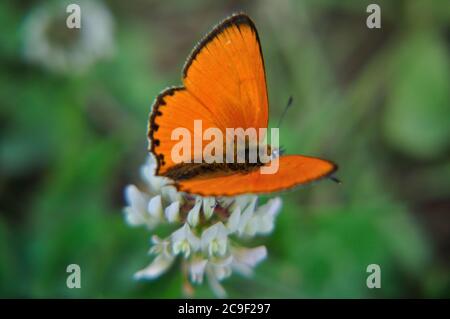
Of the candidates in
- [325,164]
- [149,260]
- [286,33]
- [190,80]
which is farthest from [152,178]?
[286,33]

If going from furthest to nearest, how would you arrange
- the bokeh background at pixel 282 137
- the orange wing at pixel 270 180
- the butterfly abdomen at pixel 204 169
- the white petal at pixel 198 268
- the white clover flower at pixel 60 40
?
the white clover flower at pixel 60 40 → the bokeh background at pixel 282 137 → the white petal at pixel 198 268 → the butterfly abdomen at pixel 204 169 → the orange wing at pixel 270 180

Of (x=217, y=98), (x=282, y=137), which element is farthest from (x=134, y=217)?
(x=282, y=137)

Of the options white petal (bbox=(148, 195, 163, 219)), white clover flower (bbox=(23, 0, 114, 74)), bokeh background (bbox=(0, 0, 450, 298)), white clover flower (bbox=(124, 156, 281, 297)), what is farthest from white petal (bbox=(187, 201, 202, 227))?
white clover flower (bbox=(23, 0, 114, 74))

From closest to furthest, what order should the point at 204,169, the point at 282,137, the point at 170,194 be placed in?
the point at 204,169 < the point at 170,194 < the point at 282,137

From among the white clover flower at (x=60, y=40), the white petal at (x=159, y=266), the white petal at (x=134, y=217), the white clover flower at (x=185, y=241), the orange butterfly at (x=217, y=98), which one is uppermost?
the white clover flower at (x=60, y=40)

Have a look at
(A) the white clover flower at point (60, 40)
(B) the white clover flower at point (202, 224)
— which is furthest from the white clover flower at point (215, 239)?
(A) the white clover flower at point (60, 40)

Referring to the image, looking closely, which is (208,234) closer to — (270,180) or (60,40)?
(270,180)

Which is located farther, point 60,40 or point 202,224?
point 60,40

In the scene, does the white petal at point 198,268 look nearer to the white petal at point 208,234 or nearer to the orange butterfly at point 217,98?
the white petal at point 208,234
